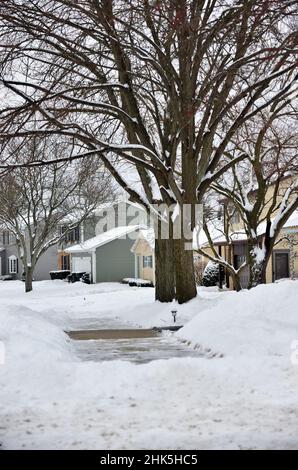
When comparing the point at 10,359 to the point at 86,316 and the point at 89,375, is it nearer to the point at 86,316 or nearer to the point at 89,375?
the point at 89,375

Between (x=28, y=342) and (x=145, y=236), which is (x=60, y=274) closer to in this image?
(x=145, y=236)

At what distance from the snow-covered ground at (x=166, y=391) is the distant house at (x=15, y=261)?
161ft

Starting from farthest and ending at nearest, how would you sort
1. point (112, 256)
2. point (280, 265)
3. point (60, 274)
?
point (60, 274) < point (112, 256) < point (280, 265)

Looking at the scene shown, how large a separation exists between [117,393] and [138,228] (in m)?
41.9

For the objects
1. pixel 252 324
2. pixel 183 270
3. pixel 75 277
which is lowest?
pixel 75 277

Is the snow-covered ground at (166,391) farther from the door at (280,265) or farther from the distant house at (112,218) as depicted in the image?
the distant house at (112,218)

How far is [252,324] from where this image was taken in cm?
1080

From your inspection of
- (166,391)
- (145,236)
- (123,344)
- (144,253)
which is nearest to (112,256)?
(144,253)

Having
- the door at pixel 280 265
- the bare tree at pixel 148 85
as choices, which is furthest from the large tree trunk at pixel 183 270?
the door at pixel 280 265

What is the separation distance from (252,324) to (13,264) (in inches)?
2336

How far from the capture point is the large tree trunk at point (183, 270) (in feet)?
58.1

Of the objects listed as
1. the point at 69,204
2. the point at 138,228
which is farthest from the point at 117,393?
the point at 138,228

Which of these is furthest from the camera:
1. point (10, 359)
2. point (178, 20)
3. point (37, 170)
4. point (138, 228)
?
Result: point (138, 228)

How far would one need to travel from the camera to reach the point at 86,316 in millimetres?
19188
